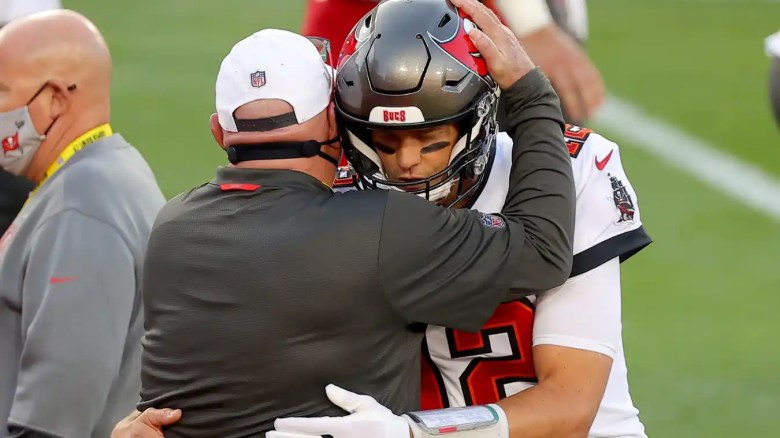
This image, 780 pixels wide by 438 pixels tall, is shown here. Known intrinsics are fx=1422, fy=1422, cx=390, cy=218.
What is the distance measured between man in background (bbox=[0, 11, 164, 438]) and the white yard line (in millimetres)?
6307

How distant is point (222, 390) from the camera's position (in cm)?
326

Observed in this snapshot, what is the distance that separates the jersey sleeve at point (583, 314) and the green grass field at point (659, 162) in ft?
10.1

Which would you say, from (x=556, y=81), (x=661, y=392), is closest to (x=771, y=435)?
(x=661, y=392)

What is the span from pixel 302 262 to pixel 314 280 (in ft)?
0.16

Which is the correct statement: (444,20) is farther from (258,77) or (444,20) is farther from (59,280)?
(59,280)

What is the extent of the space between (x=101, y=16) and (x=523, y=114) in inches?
468

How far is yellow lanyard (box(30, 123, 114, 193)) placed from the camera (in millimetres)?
4461

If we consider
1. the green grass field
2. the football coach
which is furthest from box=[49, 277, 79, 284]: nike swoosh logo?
the green grass field

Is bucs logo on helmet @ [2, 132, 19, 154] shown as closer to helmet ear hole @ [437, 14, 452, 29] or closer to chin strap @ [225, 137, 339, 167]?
chin strap @ [225, 137, 339, 167]

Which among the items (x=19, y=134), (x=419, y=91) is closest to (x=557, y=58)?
(x=419, y=91)

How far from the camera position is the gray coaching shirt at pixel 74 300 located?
4.13 meters

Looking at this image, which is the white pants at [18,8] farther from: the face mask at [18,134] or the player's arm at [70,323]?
the player's arm at [70,323]

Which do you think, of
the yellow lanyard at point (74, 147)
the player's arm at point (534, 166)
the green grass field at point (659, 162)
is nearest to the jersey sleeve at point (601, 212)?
the player's arm at point (534, 166)

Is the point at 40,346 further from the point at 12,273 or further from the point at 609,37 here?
the point at 609,37
